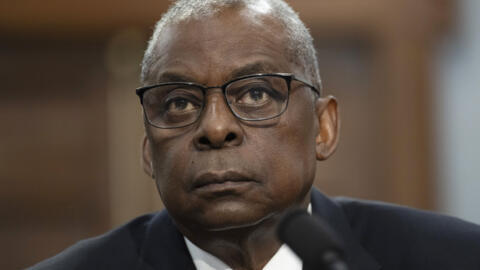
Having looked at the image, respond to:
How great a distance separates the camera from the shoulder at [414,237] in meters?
2.05

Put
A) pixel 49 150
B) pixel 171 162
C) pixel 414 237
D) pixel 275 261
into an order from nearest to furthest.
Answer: pixel 171 162 → pixel 275 261 → pixel 414 237 → pixel 49 150

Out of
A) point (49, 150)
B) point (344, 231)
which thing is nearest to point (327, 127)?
point (344, 231)

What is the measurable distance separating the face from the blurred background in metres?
2.61

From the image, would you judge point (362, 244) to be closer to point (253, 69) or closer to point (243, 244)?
point (243, 244)

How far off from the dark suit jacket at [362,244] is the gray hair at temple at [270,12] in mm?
459

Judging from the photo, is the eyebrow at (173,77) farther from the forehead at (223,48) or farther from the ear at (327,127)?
the ear at (327,127)

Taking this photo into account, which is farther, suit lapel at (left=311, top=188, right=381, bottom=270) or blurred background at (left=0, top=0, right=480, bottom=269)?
blurred background at (left=0, top=0, right=480, bottom=269)

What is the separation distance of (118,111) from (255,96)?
2931 mm

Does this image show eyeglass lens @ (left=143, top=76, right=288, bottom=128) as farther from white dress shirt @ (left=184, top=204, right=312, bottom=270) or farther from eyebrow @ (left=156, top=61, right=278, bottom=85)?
white dress shirt @ (left=184, top=204, right=312, bottom=270)

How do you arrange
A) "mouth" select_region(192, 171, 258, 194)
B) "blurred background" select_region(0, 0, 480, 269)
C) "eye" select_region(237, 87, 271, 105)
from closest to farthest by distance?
1. "mouth" select_region(192, 171, 258, 194)
2. "eye" select_region(237, 87, 271, 105)
3. "blurred background" select_region(0, 0, 480, 269)

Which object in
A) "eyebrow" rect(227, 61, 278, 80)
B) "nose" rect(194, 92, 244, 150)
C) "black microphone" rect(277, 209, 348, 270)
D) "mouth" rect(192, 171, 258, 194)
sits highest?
"eyebrow" rect(227, 61, 278, 80)

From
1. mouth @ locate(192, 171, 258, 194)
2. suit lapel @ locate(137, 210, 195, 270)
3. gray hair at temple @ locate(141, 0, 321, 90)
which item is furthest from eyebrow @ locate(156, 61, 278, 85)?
suit lapel @ locate(137, 210, 195, 270)

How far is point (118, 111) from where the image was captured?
4684 millimetres

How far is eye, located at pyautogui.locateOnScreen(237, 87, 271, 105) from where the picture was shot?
187 cm
